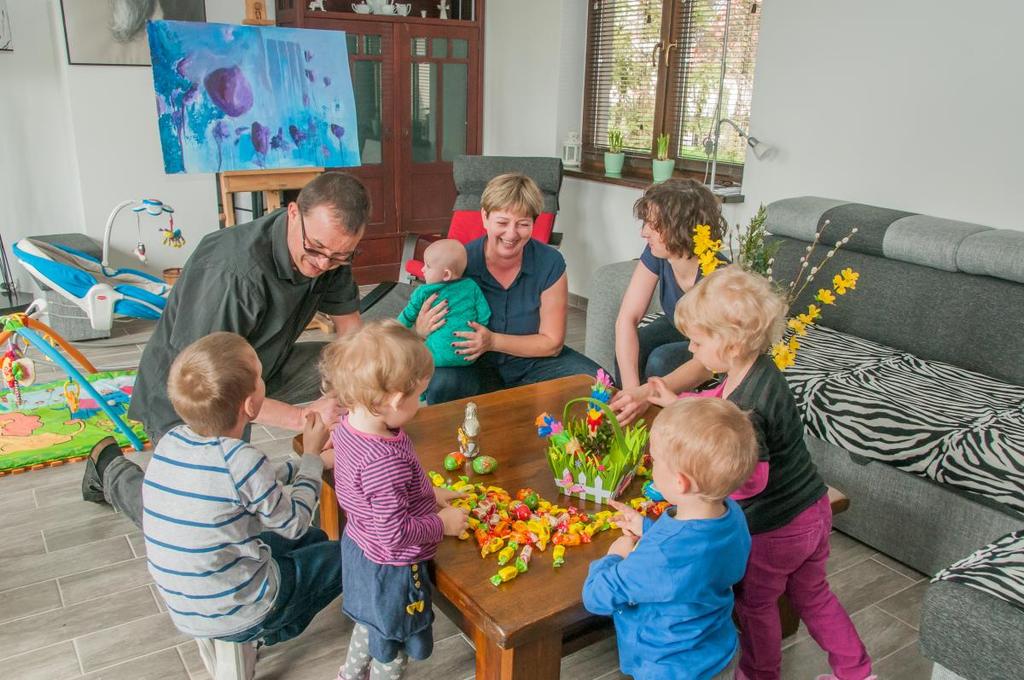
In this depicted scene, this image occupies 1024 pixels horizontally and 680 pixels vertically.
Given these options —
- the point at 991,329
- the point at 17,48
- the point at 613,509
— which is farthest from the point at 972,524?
the point at 17,48

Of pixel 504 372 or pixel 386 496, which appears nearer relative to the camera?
pixel 386 496

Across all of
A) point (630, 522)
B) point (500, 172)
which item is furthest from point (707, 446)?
point (500, 172)

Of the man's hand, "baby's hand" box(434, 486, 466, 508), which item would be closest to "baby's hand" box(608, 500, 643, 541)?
"baby's hand" box(434, 486, 466, 508)

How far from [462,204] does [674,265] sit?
213 cm

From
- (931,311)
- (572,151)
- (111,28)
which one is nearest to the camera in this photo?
(931,311)

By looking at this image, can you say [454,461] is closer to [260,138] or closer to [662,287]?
[662,287]

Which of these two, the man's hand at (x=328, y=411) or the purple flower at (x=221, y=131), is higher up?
the purple flower at (x=221, y=131)

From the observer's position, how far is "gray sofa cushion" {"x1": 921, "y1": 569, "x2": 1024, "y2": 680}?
5.06 feet

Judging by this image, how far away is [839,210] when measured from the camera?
3.28 meters

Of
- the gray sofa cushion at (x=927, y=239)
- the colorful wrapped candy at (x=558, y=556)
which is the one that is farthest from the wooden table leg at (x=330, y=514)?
the gray sofa cushion at (x=927, y=239)

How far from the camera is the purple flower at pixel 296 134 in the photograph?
4.33m

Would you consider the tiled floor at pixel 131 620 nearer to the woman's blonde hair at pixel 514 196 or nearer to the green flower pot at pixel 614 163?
the woman's blonde hair at pixel 514 196

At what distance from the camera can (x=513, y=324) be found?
2699 millimetres

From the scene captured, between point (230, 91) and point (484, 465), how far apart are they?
301 centimetres
